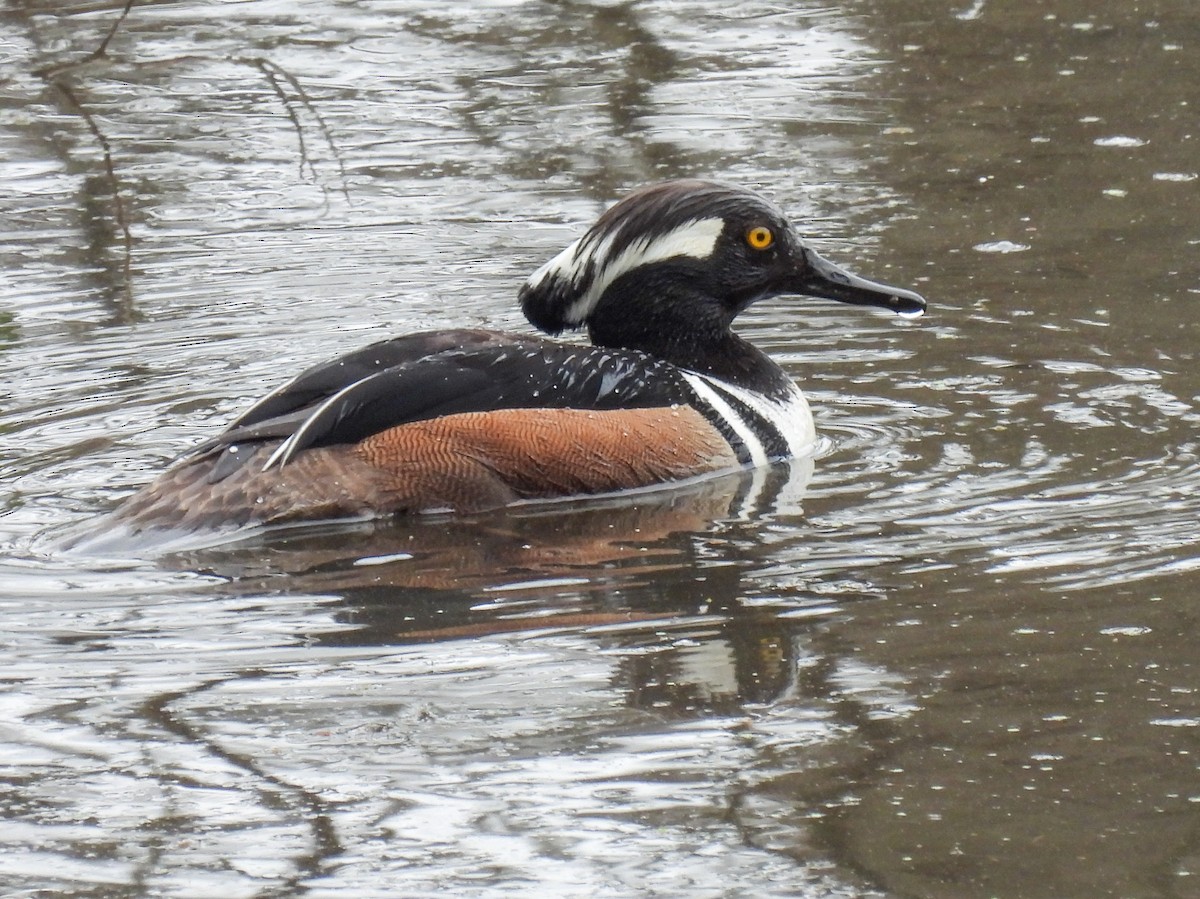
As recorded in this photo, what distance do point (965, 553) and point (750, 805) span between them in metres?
1.89

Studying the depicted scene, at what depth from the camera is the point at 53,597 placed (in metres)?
6.03

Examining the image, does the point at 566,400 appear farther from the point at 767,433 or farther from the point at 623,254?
the point at 767,433

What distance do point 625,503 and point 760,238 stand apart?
1.24 meters

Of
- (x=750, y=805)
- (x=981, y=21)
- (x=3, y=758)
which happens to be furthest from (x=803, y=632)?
(x=981, y=21)

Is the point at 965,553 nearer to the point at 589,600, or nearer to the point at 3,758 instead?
the point at 589,600

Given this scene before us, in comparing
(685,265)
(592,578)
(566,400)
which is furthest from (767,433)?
(592,578)

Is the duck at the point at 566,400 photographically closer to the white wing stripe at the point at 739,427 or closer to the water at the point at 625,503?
the white wing stripe at the point at 739,427

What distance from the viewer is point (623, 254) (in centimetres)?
752

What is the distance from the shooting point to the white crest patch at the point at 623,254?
24.7ft

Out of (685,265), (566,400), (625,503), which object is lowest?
(625,503)

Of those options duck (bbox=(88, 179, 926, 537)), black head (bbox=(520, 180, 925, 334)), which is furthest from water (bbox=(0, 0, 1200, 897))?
black head (bbox=(520, 180, 925, 334))

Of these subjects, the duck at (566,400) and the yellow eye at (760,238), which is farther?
the yellow eye at (760,238)

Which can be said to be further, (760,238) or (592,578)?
(760,238)

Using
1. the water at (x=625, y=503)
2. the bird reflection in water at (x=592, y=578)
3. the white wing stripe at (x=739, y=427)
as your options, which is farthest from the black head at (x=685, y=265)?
the bird reflection in water at (x=592, y=578)
